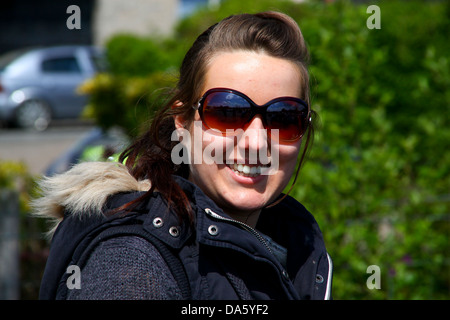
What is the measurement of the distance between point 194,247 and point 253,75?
0.50 m

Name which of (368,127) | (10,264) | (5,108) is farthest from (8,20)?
(368,127)

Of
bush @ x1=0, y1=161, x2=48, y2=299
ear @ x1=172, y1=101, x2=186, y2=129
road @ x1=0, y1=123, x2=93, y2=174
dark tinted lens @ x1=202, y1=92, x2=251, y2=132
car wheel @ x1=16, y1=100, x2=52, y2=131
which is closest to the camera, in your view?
dark tinted lens @ x1=202, y1=92, x2=251, y2=132

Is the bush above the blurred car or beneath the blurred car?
beneath

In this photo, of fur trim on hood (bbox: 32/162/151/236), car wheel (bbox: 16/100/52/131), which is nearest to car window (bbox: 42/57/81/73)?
car wheel (bbox: 16/100/52/131)

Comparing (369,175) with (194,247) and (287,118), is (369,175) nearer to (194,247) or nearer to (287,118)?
(287,118)

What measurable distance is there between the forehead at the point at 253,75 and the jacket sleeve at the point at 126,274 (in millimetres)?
516

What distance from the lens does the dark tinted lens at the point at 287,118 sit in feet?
5.33

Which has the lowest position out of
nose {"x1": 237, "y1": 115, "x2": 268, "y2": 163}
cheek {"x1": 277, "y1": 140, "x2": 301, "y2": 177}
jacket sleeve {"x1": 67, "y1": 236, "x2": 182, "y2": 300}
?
jacket sleeve {"x1": 67, "y1": 236, "x2": 182, "y2": 300}

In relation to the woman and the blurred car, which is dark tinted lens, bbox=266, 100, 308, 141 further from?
the blurred car

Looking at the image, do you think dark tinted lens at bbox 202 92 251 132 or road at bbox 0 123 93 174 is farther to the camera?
road at bbox 0 123 93 174

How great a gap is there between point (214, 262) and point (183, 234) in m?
0.10

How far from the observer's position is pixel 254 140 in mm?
1607

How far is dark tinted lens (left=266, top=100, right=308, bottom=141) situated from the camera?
1625mm
